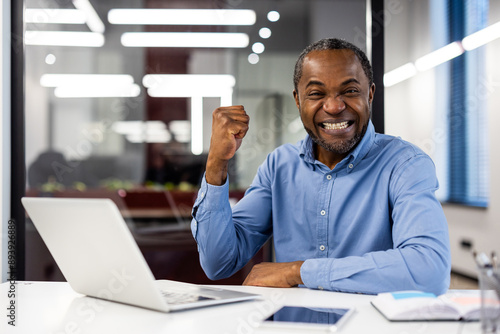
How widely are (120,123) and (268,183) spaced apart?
3.99 metres

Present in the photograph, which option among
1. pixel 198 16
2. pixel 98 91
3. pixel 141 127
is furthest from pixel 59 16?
pixel 141 127

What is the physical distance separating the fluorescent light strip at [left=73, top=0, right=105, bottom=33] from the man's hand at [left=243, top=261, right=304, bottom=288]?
9.52 feet

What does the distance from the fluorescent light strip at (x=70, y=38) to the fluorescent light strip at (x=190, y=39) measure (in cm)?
66

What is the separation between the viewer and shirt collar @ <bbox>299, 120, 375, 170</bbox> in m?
1.60

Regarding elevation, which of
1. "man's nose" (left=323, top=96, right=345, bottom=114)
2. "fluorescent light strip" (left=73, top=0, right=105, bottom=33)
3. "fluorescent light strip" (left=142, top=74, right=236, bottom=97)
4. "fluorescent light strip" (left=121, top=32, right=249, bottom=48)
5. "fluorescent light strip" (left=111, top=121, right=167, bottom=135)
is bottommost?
"man's nose" (left=323, top=96, right=345, bottom=114)

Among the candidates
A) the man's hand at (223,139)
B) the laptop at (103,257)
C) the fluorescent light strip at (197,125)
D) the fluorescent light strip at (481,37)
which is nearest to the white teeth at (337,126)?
the man's hand at (223,139)

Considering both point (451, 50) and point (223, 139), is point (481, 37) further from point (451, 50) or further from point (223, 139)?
point (223, 139)

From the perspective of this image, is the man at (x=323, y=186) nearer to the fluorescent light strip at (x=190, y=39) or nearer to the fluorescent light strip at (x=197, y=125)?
the fluorescent light strip at (x=190, y=39)

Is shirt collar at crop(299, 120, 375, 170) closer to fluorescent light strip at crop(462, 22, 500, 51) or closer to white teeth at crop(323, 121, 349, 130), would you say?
white teeth at crop(323, 121, 349, 130)

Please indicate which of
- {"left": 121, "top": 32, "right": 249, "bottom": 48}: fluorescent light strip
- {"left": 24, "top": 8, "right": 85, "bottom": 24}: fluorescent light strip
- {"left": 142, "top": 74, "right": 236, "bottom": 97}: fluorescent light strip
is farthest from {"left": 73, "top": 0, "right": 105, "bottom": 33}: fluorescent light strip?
{"left": 142, "top": 74, "right": 236, "bottom": 97}: fluorescent light strip

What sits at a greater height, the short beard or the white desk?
the short beard

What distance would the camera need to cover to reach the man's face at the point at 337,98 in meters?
1.62

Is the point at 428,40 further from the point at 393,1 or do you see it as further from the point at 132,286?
the point at 132,286

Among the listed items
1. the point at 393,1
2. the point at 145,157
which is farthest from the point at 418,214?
the point at 145,157
